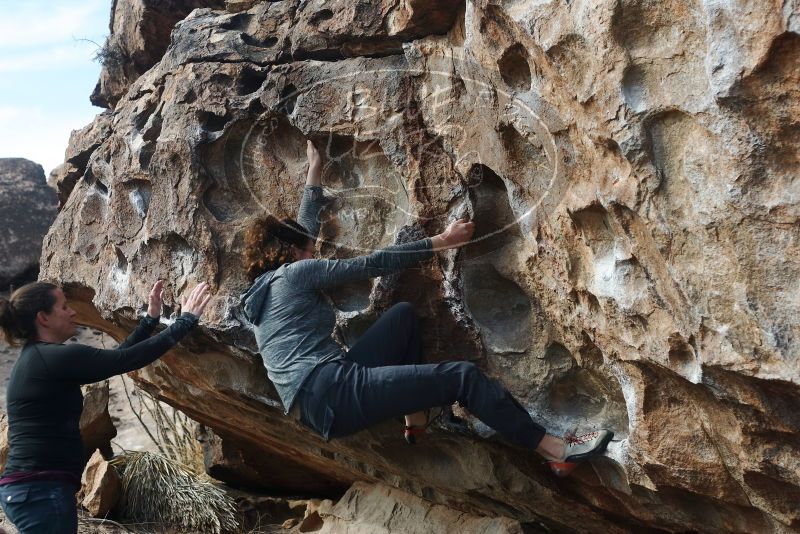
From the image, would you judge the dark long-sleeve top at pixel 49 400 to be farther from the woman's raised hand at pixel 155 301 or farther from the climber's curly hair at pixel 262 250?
the climber's curly hair at pixel 262 250

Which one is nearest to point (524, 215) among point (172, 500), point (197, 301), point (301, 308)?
point (301, 308)

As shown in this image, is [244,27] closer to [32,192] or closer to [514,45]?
[514,45]

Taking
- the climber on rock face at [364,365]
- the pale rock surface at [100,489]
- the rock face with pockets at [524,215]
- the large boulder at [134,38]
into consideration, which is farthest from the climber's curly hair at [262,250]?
the pale rock surface at [100,489]

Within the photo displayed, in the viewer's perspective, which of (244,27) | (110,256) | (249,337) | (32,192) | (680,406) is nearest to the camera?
(680,406)

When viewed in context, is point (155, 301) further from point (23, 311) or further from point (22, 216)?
point (22, 216)

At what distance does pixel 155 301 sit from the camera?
4.08 metres

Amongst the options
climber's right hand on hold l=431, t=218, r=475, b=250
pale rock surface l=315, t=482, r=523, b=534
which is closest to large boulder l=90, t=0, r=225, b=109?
climber's right hand on hold l=431, t=218, r=475, b=250

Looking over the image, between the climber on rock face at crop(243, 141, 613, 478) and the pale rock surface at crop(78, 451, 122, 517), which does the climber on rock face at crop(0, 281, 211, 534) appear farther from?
the pale rock surface at crop(78, 451, 122, 517)

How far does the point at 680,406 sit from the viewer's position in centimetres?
313

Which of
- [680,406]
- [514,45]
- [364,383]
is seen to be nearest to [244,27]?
[514,45]

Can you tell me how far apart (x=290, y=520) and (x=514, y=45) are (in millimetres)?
3783

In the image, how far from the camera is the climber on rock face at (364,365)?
328cm

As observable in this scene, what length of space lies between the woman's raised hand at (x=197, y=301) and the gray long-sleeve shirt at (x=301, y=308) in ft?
0.79

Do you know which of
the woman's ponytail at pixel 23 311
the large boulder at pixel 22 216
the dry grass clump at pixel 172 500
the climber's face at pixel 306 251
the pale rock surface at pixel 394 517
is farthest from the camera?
the large boulder at pixel 22 216
